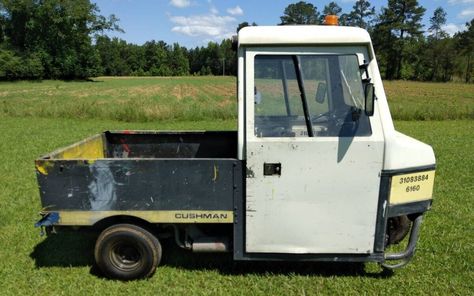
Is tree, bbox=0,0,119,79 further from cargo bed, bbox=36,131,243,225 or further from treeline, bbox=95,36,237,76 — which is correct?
cargo bed, bbox=36,131,243,225

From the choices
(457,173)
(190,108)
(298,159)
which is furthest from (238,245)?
(190,108)

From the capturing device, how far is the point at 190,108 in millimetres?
16750

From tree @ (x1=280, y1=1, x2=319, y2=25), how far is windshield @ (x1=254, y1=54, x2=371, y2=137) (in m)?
2.25

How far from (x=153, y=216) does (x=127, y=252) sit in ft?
1.83

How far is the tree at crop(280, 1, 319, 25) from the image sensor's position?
561cm

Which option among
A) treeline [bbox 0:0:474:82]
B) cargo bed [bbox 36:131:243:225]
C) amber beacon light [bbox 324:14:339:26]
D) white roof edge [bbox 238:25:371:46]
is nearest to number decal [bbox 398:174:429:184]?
white roof edge [bbox 238:25:371:46]

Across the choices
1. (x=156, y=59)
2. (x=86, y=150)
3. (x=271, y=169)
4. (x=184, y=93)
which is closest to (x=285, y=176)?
(x=271, y=169)

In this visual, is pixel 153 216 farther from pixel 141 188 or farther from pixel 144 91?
pixel 144 91

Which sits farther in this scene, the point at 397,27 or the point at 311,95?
the point at 397,27

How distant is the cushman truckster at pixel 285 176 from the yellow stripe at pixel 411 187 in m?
0.01

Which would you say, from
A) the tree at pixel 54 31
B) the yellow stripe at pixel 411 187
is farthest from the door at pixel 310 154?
the tree at pixel 54 31

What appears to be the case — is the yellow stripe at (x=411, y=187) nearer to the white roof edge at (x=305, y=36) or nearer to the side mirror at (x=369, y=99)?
the side mirror at (x=369, y=99)

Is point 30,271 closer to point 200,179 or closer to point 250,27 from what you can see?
point 200,179

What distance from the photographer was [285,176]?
3355mm
